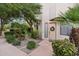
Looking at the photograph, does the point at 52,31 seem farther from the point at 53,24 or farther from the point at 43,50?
the point at 43,50

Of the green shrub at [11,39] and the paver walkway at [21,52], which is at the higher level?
the green shrub at [11,39]

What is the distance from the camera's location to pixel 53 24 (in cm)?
200

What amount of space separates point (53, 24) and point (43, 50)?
0.32 metres

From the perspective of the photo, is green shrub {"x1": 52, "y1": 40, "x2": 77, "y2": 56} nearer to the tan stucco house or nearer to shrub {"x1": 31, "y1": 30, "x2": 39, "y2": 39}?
the tan stucco house

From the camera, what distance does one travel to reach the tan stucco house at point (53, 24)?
6.52 feet

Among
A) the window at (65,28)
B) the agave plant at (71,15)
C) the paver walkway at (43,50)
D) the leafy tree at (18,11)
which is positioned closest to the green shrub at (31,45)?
the paver walkway at (43,50)

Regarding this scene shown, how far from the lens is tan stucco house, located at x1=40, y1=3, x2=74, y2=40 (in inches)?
78.2

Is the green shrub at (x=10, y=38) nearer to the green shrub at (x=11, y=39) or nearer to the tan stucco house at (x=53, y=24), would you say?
the green shrub at (x=11, y=39)

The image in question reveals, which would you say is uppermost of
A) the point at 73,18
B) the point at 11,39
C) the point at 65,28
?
the point at 73,18

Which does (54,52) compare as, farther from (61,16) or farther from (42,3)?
(42,3)

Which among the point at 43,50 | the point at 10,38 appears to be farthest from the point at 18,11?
the point at 43,50

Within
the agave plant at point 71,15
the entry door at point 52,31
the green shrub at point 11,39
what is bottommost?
the green shrub at point 11,39

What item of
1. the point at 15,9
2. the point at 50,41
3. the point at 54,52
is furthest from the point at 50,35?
the point at 15,9

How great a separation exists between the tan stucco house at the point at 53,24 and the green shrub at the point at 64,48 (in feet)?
0.22
